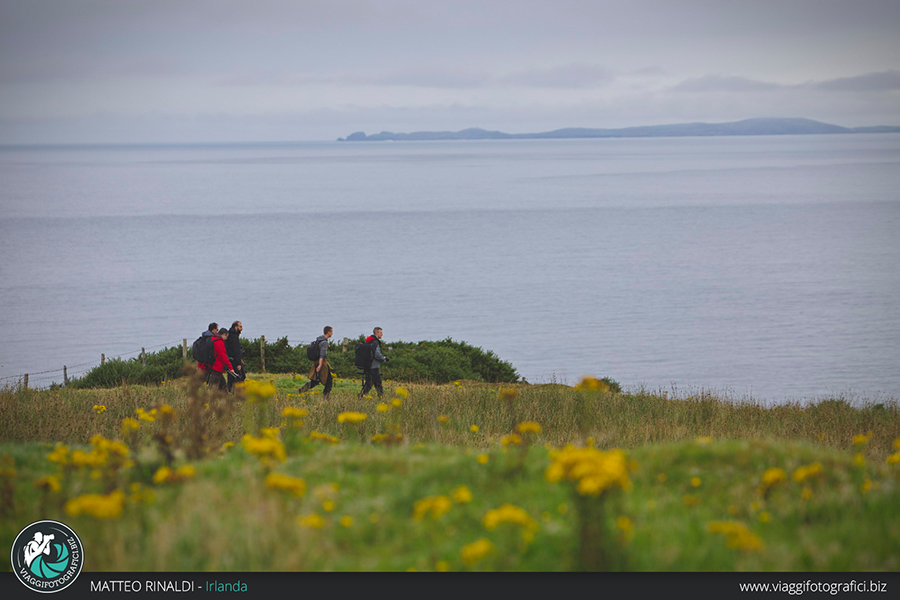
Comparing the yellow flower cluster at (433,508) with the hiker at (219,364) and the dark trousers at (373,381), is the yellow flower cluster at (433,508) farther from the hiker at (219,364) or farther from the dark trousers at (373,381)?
the dark trousers at (373,381)

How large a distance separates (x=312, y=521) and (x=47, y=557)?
6.57ft

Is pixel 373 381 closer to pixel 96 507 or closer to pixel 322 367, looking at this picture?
pixel 322 367

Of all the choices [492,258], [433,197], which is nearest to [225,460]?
[492,258]

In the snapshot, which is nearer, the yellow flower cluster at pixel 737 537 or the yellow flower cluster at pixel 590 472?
the yellow flower cluster at pixel 590 472

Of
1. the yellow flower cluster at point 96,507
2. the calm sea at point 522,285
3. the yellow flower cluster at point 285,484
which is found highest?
the yellow flower cluster at point 96,507

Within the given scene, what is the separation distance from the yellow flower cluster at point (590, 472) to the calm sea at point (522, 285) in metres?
18.6

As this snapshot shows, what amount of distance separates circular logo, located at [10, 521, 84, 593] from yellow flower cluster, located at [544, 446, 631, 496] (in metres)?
3.38

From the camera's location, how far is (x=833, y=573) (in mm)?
4691

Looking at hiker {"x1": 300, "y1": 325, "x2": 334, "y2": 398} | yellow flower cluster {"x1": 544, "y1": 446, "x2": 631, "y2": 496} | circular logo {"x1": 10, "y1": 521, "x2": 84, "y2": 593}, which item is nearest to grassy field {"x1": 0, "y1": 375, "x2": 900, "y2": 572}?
yellow flower cluster {"x1": 544, "y1": 446, "x2": 631, "y2": 496}

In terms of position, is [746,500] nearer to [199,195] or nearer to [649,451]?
[649,451]

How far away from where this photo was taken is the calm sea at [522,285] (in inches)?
1623

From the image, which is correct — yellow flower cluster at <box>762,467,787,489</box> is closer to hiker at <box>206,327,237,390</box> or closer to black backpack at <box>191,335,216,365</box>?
hiker at <box>206,327,237,390</box>

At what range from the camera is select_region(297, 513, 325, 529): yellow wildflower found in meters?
4.86

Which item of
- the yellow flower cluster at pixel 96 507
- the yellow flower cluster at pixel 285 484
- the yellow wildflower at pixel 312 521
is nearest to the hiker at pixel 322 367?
the yellow wildflower at pixel 312 521
